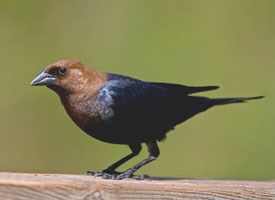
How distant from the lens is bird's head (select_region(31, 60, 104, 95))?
3361mm

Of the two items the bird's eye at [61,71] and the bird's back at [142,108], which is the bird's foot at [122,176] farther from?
the bird's eye at [61,71]

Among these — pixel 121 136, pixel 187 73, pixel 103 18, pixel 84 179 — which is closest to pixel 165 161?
pixel 187 73

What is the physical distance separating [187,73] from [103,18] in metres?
0.42

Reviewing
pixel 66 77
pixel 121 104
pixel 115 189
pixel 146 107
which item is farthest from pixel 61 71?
pixel 115 189

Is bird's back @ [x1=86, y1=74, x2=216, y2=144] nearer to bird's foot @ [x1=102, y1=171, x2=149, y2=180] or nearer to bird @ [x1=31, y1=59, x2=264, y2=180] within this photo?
bird @ [x1=31, y1=59, x2=264, y2=180]

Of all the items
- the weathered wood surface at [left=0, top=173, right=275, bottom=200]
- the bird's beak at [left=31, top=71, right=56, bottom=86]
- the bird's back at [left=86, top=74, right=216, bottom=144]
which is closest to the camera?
the weathered wood surface at [left=0, top=173, right=275, bottom=200]

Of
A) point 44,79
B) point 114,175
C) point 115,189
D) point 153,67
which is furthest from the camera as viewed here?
point 153,67

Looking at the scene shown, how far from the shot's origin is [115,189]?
278 centimetres

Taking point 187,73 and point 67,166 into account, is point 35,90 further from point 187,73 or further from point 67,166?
point 187,73

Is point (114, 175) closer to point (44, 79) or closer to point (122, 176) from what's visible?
point (122, 176)

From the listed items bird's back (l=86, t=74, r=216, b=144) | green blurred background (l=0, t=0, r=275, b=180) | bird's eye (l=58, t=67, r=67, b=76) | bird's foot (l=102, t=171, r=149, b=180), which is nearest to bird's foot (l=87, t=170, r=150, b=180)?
bird's foot (l=102, t=171, r=149, b=180)

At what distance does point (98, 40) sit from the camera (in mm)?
4461

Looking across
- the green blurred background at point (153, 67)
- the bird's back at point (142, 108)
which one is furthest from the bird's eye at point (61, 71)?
the green blurred background at point (153, 67)

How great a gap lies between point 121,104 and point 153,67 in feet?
3.00
